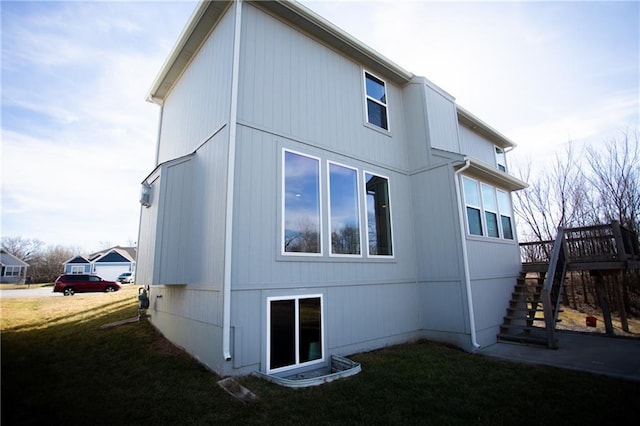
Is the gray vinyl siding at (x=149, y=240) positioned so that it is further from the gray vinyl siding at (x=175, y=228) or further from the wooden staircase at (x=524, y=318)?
the wooden staircase at (x=524, y=318)

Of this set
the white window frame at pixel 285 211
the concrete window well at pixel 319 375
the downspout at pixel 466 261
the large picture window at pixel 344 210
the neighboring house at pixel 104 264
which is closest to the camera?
the concrete window well at pixel 319 375

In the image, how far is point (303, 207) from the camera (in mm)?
5816

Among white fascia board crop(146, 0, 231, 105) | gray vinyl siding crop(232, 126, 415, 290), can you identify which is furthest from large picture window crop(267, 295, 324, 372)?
white fascia board crop(146, 0, 231, 105)

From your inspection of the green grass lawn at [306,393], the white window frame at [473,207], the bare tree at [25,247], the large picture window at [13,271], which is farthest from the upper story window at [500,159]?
the bare tree at [25,247]

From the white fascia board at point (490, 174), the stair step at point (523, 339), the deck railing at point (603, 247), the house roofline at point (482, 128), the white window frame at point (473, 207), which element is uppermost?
the house roofline at point (482, 128)

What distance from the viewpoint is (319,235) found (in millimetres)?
5941

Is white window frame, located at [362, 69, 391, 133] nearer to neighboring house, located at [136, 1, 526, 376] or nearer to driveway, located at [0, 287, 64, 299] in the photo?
neighboring house, located at [136, 1, 526, 376]

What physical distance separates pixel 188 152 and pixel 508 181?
29.2 ft

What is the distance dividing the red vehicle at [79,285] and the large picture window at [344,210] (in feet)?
72.4

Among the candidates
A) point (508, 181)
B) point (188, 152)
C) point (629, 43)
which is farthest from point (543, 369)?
point (629, 43)

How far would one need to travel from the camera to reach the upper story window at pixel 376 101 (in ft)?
25.6

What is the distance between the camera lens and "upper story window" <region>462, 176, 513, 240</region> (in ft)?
26.2

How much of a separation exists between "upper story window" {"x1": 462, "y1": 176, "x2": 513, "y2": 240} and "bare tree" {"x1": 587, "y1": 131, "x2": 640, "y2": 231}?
24.0 feet

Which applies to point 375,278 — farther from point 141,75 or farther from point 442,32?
point 141,75
